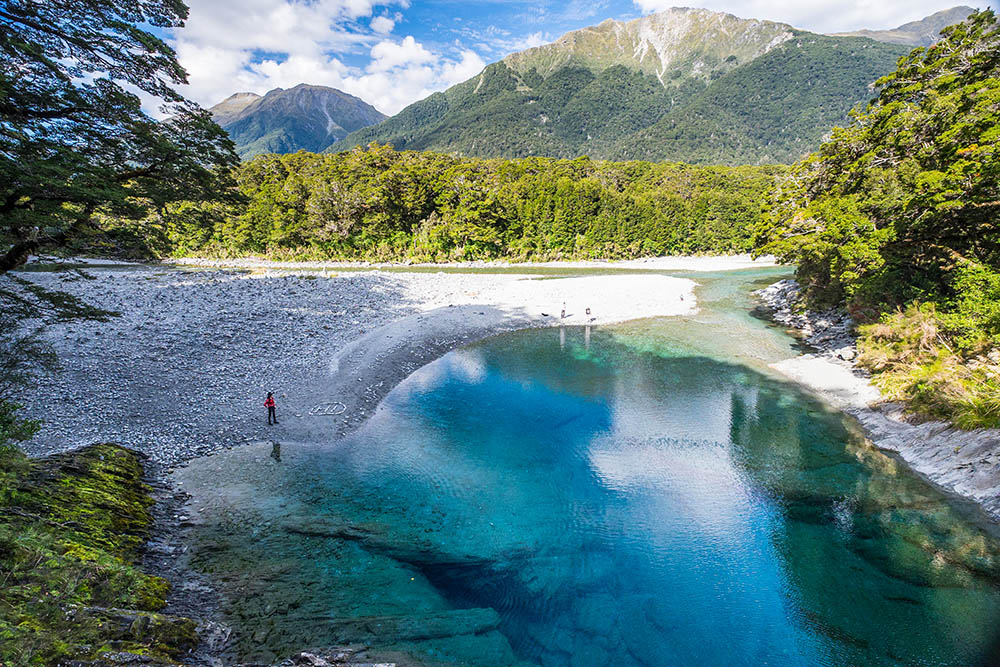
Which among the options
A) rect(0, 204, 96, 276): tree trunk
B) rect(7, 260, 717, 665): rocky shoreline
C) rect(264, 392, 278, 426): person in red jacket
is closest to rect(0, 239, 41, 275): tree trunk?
rect(0, 204, 96, 276): tree trunk

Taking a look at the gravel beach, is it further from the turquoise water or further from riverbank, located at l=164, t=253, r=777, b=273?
riverbank, located at l=164, t=253, r=777, b=273

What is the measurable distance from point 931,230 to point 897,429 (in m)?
8.46

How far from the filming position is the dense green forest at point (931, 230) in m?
13.9

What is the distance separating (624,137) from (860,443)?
668ft

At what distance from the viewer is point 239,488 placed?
11.5 meters

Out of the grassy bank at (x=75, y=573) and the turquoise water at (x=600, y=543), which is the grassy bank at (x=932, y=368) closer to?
the turquoise water at (x=600, y=543)

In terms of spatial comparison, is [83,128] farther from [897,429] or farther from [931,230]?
[931,230]

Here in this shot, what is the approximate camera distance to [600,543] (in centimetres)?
1027

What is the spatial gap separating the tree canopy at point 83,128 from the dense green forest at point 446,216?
163ft

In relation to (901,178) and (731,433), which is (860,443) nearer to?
(731,433)

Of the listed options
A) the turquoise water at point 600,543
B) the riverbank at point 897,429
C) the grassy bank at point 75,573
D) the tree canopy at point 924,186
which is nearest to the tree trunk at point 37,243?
the grassy bank at point 75,573

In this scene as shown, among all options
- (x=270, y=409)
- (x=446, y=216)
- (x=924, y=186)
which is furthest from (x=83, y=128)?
(x=446, y=216)

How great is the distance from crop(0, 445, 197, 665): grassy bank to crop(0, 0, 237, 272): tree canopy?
3.80 metres

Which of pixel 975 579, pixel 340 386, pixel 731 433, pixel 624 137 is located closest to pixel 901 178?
pixel 731 433
